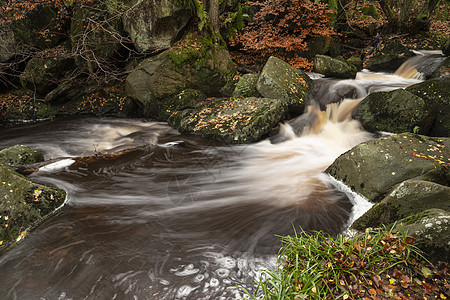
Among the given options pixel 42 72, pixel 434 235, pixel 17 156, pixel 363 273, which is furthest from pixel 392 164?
pixel 42 72

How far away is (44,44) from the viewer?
11102mm

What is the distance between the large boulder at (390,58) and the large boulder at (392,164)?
7.85 metres

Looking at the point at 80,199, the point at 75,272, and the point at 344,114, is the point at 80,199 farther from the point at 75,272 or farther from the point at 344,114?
the point at 344,114

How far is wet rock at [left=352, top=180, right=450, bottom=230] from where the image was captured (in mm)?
2998

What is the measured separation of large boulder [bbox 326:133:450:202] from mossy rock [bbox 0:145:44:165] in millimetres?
6679

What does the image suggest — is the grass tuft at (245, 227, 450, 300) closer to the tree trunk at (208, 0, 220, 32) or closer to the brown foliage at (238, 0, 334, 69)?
the tree trunk at (208, 0, 220, 32)

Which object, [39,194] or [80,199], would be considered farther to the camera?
[80,199]

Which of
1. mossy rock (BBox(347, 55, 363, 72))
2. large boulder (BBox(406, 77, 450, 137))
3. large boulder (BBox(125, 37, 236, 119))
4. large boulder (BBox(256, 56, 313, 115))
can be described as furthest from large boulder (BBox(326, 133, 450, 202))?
mossy rock (BBox(347, 55, 363, 72))

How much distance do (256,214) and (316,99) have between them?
6211mm

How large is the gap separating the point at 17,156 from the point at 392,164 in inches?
293

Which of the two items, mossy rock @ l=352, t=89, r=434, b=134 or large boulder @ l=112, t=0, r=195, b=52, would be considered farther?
large boulder @ l=112, t=0, r=195, b=52

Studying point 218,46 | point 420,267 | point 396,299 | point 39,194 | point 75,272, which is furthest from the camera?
point 218,46

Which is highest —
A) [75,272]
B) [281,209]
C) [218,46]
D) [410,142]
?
[218,46]

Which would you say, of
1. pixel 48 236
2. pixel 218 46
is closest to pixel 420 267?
pixel 48 236
